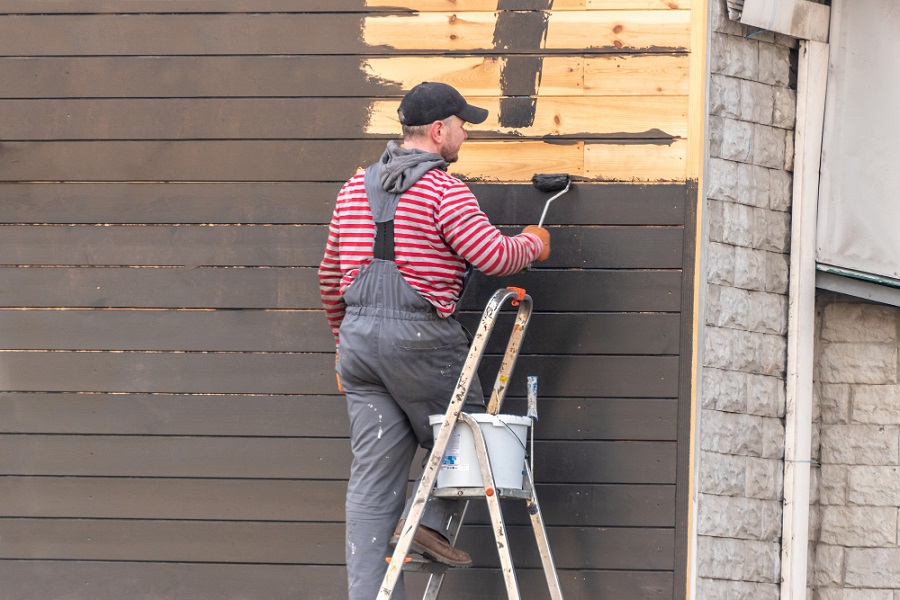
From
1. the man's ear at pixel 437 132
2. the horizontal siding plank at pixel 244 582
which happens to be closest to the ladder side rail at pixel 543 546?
the horizontal siding plank at pixel 244 582

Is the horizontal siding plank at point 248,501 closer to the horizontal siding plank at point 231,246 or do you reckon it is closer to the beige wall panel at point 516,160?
the horizontal siding plank at point 231,246

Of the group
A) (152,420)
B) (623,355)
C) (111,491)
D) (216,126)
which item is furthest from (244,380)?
(623,355)

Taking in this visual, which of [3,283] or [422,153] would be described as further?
[3,283]

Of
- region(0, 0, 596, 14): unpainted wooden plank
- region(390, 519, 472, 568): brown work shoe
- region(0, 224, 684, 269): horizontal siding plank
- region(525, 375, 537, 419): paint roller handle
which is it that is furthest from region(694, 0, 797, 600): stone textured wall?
region(390, 519, 472, 568): brown work shoe

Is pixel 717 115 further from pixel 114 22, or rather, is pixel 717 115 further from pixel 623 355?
pixel 114 22

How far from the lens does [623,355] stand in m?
3.85

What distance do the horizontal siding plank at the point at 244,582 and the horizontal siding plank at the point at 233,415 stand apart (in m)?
0.46

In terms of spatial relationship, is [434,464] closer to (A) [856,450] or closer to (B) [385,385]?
(B) [385,385]

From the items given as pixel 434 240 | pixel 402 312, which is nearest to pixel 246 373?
pixel 402 312

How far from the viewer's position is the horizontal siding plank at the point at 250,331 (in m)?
3.85

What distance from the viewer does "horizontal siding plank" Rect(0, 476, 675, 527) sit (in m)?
3.83

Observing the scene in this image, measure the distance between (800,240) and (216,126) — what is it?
2091mm

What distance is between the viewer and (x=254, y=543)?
12.8ft

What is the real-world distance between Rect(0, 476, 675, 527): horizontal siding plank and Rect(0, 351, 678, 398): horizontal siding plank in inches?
12.4
